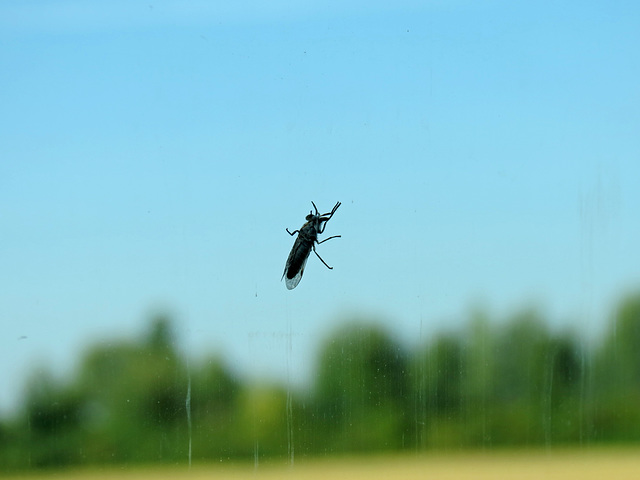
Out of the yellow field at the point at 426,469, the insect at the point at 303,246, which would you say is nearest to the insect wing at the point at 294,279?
the insect at the point at 303,246

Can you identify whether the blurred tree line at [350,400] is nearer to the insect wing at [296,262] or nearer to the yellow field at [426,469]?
the yellow field at [426,469]

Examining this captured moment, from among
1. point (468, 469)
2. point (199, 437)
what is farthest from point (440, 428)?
point (199, 437)

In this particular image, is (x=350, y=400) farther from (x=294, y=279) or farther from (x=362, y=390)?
(x=294, y=279)

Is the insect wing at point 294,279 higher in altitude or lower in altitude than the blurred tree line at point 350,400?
higher

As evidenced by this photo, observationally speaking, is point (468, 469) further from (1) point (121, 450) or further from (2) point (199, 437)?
(1) point (121, 450)

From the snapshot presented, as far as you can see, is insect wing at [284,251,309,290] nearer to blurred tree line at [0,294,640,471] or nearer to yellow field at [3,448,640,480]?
blurred tree line at [0,294,640,471]

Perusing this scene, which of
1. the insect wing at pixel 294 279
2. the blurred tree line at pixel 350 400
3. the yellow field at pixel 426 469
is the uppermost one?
the insect wing at pixel 294 279

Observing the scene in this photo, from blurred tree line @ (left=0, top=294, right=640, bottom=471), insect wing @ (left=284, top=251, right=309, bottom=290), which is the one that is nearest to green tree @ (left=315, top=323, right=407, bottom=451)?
blurred tree line @ (left=0, top=294, right=640, bottom=471)
